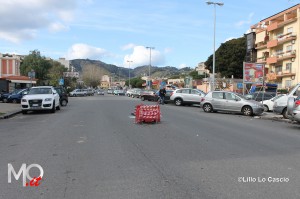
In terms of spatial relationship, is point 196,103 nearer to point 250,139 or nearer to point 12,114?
point 12,114

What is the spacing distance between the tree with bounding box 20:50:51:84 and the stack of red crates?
65.8m

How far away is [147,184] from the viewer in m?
5.75

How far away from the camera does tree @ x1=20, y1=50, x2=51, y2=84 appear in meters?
77.4

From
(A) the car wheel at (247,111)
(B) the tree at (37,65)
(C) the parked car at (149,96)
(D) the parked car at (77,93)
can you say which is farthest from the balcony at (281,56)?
(B) the tree at (37,65)

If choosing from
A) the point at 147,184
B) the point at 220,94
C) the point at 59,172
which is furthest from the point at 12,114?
the point at 147,184

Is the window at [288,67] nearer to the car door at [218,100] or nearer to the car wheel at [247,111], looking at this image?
the car door at [218,100]

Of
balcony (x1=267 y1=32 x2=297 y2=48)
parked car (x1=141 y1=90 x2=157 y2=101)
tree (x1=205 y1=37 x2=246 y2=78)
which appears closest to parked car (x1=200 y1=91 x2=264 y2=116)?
parked car (x1=141 y1=90 x2=157 y2=101)

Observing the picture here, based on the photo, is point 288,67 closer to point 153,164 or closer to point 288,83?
point 288,83

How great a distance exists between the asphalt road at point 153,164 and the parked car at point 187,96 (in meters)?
18.3

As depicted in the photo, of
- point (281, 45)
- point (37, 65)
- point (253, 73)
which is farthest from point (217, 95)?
point (37, 65)

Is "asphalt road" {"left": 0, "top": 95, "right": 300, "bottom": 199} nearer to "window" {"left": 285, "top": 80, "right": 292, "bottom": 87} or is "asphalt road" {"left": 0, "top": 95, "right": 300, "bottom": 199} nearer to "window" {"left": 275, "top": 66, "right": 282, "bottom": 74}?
"window" {"left": 285, "top": 80, "right": 292, "bottom": 87}

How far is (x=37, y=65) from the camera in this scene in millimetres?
77750

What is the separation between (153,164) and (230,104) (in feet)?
54.0

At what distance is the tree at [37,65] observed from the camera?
77.4 m
